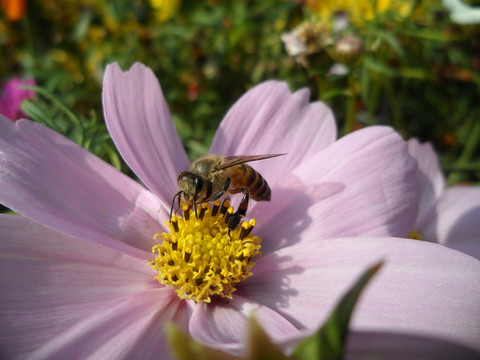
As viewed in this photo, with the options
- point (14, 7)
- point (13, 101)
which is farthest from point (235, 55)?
point (13, 101)

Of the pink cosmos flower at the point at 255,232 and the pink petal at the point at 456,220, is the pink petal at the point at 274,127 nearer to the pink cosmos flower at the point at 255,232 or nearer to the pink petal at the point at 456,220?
the pink cosmos flower at the point at 255,232

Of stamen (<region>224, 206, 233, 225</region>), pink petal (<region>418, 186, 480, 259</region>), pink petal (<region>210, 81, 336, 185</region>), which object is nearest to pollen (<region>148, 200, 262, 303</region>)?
stamen (<region>224, 206, 233, 225</region>)

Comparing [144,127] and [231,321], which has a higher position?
[144,127]

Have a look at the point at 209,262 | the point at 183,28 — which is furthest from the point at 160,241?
the point at 183,28

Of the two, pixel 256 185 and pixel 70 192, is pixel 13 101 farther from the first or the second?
pixel 256 185

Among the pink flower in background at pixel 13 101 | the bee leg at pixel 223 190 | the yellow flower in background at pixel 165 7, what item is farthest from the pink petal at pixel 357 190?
the yellow flower in background at pixel 165 7

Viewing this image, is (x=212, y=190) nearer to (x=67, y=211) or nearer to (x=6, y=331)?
(x=67, y=211)

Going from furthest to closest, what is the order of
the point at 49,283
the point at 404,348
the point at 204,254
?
the point at 204,254, the point at 49,283, the point at 404,348
